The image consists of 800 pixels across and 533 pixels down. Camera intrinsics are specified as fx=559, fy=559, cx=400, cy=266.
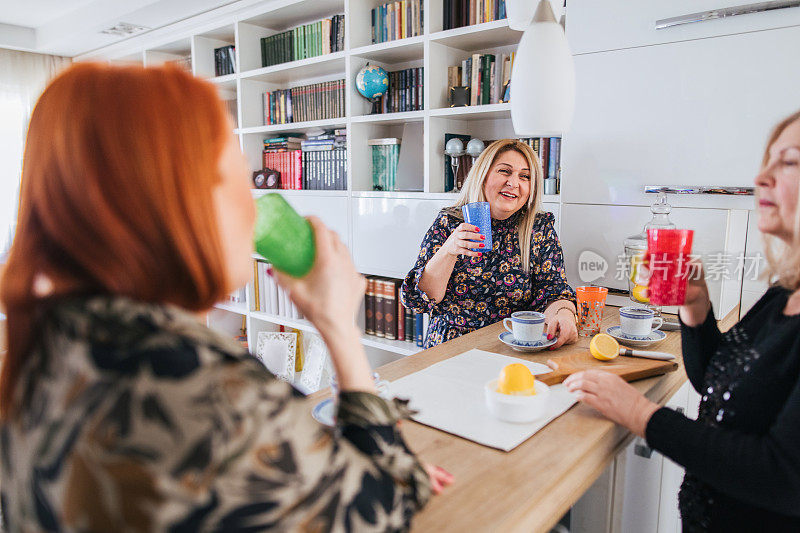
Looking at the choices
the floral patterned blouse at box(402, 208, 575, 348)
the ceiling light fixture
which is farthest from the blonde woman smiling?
the ceiling light fixture

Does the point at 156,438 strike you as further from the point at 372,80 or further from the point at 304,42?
the point at 304,42

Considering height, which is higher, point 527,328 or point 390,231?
point 390,231

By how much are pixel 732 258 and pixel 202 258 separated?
5.73 ft

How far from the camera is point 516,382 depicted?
3.46ft

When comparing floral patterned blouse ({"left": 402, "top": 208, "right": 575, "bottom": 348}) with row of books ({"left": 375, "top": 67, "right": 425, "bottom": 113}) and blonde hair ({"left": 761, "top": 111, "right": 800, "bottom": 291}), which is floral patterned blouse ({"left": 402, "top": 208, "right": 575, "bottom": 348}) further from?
row of books ({"left": 375, "top": 67, "right": 425, "bottom": 113})

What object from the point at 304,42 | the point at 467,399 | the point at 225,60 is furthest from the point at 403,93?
the point at 467,399

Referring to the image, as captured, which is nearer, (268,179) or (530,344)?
(530,344)

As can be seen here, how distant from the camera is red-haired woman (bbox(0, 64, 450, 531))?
0.45m

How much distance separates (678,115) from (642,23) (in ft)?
1.14

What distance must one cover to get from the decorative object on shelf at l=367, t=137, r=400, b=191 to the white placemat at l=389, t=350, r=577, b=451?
1.67 metres

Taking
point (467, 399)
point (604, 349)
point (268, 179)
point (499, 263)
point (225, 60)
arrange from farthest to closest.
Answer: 1. point (225, 60)
2. point (268, 179)
3. point (499, 263)
4. point (604, 349)
5. point (467, 399)

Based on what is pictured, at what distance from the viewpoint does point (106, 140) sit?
0.52m

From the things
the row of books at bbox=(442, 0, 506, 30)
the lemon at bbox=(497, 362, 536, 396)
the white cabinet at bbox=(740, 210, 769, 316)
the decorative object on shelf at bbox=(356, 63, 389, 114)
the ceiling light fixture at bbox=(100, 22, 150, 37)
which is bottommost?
the lemon at bbox=(497, 362, 536, 396)

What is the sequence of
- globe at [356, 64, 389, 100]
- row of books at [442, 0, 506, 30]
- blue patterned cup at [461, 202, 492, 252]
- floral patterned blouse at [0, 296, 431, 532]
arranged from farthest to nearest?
globe at [356, 64, 389, 100], row of books at [442, 0, 506, 30], blue patterned cup at [461, 202, 492, 252], floral patterned blouse at [0, 296, 431, 532]
